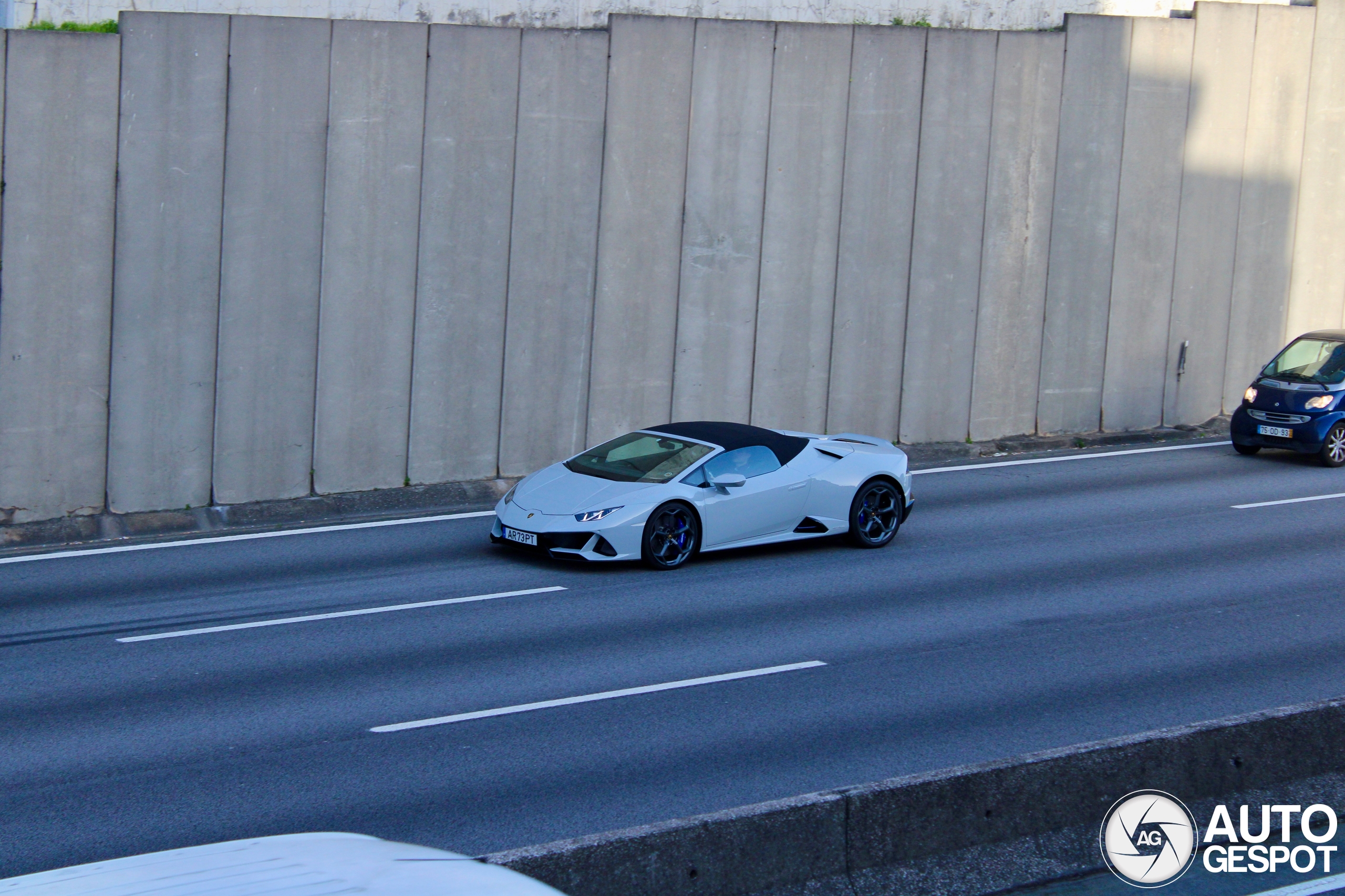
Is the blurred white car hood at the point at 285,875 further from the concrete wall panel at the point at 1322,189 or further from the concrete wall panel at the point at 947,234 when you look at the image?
the concrete wall panel at the point at 1322,189

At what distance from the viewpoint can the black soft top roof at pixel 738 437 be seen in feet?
44.4

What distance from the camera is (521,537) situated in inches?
505

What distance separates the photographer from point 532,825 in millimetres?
7090

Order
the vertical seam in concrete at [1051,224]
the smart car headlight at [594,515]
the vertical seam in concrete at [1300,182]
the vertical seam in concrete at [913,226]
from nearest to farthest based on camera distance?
1. the smart car headlight at [594,515]
2. the vertical seam in concrete at [913,226]
3. the vertical seam in concrete at [1051,224]
4. the vertical seam in concrete at [1300,182]

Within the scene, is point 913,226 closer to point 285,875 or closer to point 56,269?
point 56,269

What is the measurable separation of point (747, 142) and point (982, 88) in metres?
3.82

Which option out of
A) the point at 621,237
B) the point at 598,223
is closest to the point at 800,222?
the point at 621,237

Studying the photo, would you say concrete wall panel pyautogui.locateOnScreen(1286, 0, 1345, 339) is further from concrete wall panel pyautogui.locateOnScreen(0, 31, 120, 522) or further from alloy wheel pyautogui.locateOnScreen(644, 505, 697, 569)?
concrete wall panel pyautogui.locateOnScreen(0, 31, 120, 522)

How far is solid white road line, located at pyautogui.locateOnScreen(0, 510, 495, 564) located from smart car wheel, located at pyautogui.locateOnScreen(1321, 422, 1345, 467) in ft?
35.6

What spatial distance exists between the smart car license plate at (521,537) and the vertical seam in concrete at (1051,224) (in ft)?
34.4

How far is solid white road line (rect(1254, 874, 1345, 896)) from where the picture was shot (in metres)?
6.23

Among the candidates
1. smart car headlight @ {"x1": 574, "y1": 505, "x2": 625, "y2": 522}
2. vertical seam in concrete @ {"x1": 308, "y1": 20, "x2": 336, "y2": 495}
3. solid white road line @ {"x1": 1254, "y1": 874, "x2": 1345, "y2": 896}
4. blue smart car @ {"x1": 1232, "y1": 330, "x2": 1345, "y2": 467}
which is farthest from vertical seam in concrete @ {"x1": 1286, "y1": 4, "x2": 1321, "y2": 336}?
solid white road line @ {"x1": 1254, "y1": 874, "x2": 1345, "y2": 896}

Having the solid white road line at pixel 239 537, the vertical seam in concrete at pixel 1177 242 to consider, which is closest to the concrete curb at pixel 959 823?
Answer: the solid white road line at pixel 239 537

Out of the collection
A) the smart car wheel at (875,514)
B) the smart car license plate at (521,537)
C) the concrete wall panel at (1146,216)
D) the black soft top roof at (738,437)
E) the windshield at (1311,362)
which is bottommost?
the smart car license plate at (521,537)
